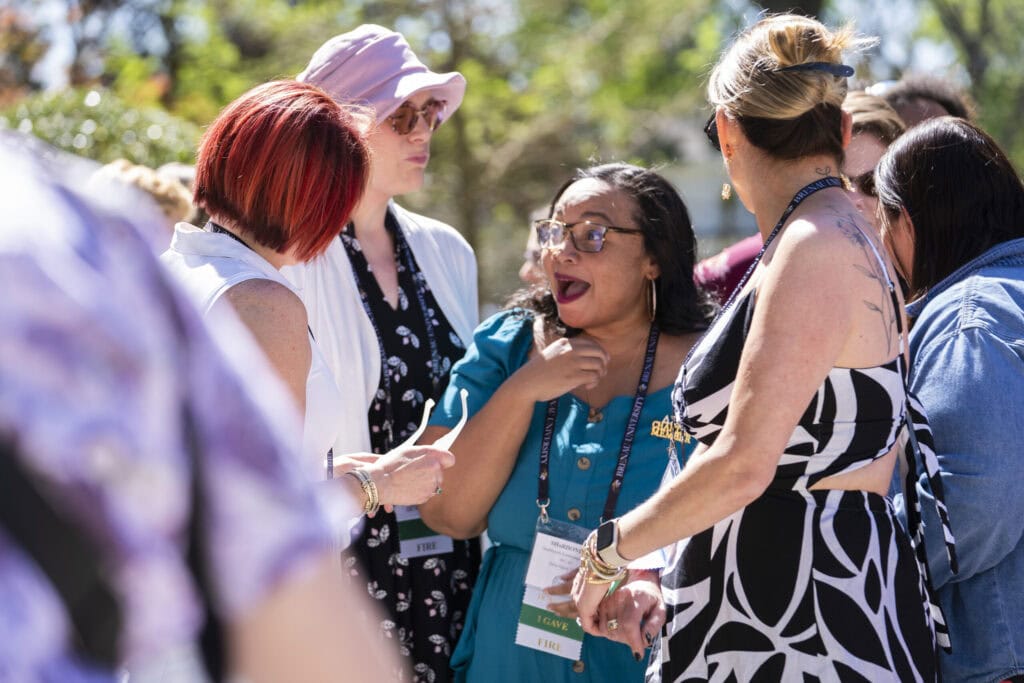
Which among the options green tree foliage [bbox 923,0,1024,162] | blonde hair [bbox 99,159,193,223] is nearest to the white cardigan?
blonde hair [bbox 99,159,193,223]

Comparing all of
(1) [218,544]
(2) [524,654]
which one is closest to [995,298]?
(2) [524,654]

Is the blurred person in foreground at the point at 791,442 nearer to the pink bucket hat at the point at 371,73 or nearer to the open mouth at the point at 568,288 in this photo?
the open mouth at the point at 568,288

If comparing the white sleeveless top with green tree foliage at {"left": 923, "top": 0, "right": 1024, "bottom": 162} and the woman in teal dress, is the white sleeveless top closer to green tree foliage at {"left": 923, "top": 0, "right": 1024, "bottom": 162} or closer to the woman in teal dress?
the woman in teal dress

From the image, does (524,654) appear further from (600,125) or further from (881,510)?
(600,125)

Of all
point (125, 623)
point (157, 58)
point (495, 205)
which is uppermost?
point (125, 623)

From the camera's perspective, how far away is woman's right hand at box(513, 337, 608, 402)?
3020mm

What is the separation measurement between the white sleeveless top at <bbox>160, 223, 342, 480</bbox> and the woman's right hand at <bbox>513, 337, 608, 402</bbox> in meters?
Result: 0.71

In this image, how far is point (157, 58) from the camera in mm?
17688

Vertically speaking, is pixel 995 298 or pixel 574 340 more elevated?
pixel 995 298

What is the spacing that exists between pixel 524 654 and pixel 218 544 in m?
2.31

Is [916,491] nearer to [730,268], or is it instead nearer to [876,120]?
[730,268]

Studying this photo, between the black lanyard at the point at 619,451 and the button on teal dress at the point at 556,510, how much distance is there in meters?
0.02

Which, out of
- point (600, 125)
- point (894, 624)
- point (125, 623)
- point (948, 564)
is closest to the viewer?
point (125, 623)

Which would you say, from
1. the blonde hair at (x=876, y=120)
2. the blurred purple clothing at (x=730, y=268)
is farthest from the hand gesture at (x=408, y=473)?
the blonde hair at (x=876, y=120)
